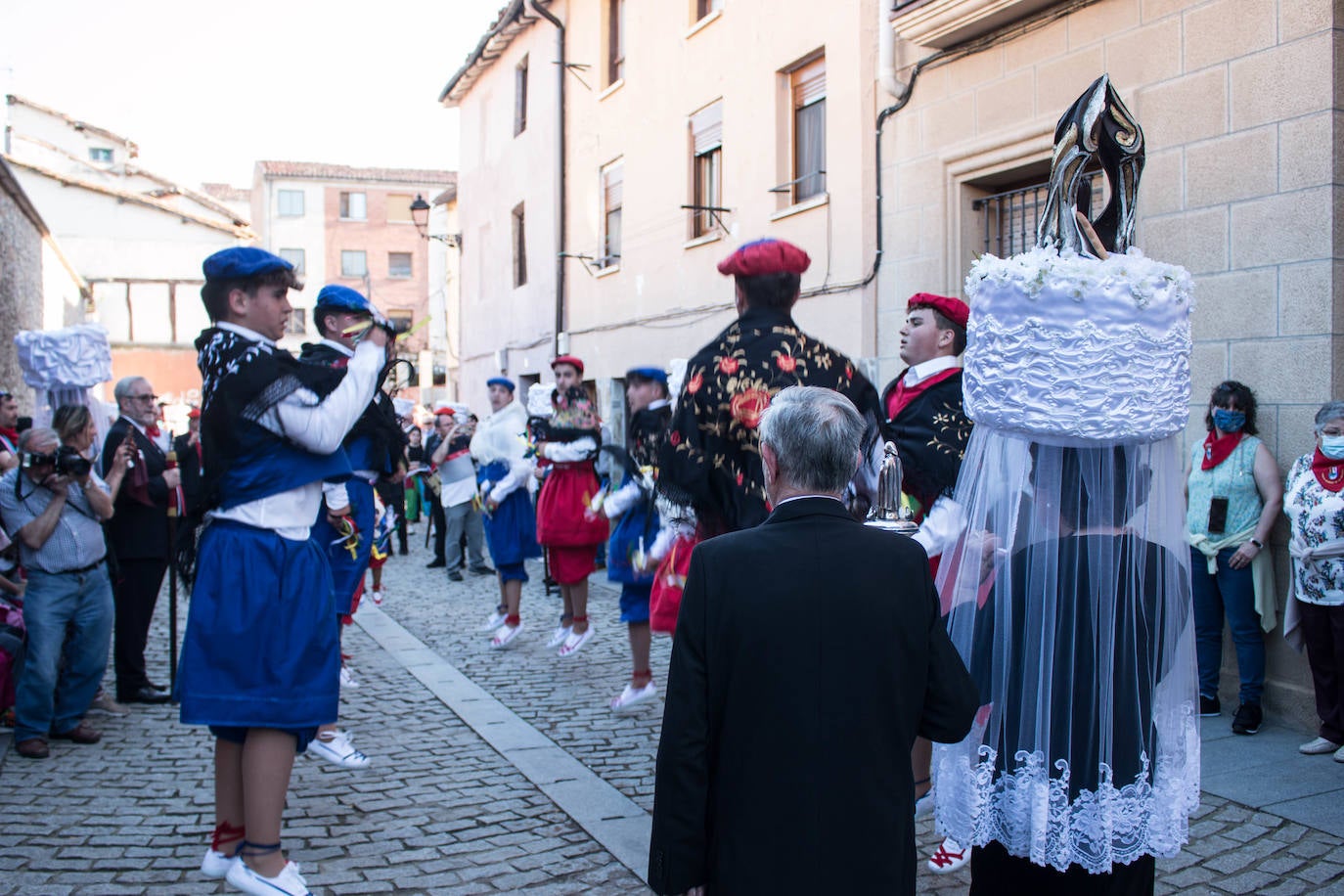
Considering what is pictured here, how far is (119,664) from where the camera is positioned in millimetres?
6777

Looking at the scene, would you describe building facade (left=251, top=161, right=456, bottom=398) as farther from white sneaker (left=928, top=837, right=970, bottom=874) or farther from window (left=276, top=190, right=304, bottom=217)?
white sneaker (left=928, top=837, right=970, bottom=874)

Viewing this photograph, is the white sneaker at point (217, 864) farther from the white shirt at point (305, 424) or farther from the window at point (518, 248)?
the window at point (518, 248)

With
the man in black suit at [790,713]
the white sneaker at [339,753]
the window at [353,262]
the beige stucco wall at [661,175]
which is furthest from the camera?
the window at [353,262]

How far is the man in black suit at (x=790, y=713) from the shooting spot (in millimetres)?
2182

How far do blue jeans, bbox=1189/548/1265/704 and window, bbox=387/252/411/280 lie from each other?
4589cm

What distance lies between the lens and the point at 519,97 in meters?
20.1

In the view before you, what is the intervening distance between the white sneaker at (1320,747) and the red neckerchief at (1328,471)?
1.22m

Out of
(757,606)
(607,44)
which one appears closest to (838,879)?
(757,606)

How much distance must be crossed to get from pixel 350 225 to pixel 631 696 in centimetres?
4539

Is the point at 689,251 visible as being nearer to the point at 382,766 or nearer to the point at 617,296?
the point at 617,296

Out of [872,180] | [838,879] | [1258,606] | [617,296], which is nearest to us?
[838,879]

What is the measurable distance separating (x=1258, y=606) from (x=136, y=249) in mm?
29924

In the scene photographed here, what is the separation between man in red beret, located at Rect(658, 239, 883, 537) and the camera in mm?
3977

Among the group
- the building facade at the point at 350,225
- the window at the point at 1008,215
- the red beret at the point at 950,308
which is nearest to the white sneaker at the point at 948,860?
the red beret at the point at 950,308
